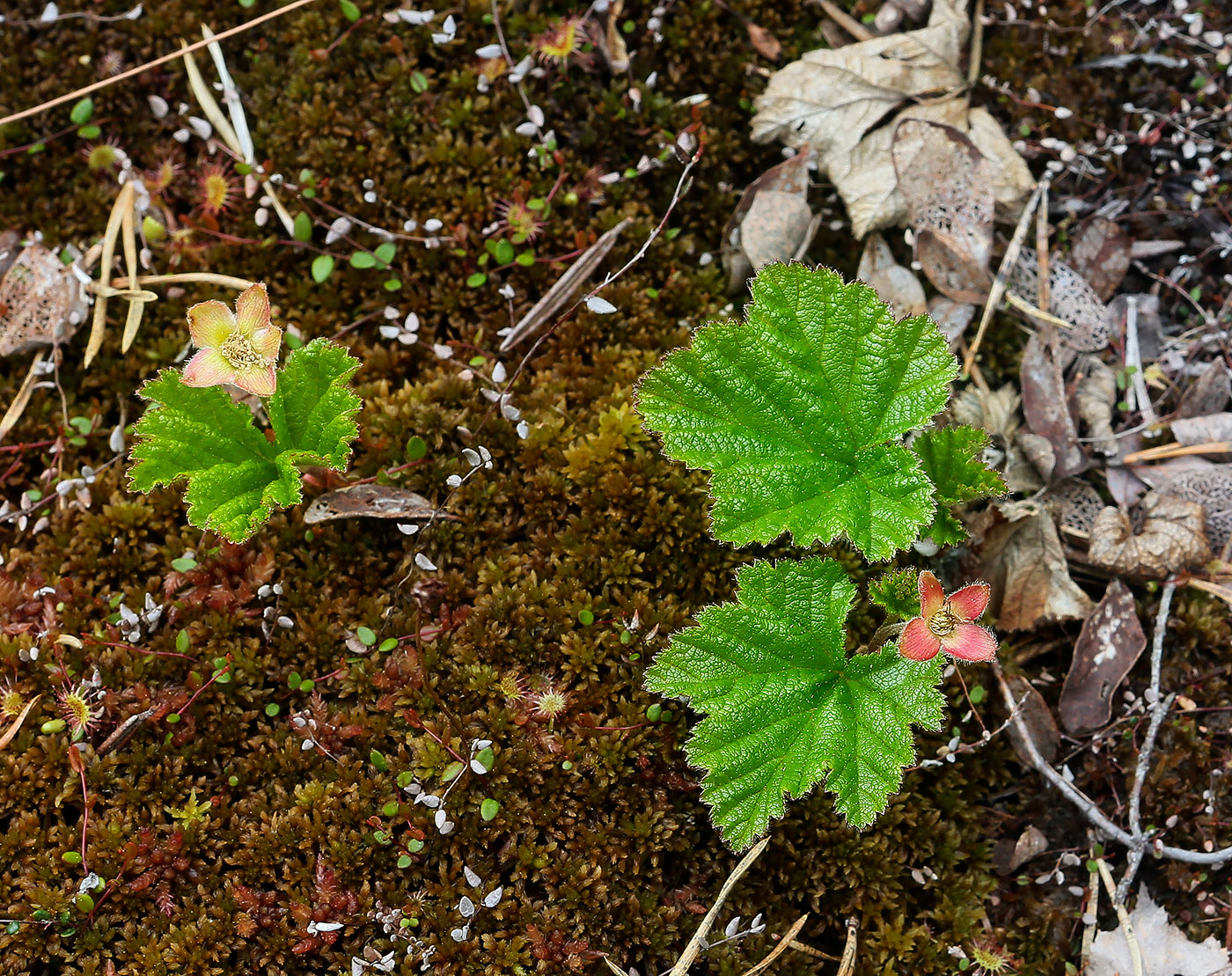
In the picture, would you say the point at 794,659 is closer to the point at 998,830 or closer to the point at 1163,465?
the point at 998,830

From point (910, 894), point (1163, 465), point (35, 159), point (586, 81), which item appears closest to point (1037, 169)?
point (1163, 465)

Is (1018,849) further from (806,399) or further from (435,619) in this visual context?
(435,619)

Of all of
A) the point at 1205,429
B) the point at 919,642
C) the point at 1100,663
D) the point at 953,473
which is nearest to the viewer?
the point at 919,642

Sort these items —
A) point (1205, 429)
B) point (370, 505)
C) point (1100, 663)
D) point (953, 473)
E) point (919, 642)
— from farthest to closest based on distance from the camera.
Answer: point (1205, 429) < point (1100, 663) < point (370, 505) < point (953, 473) < point (919, 642)

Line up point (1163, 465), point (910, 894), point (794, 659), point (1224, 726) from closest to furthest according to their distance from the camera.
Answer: point (794, 659) → point (910, 894) → point (1224, 726) → point (1163, 465)

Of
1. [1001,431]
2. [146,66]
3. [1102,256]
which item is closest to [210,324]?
[146,66]

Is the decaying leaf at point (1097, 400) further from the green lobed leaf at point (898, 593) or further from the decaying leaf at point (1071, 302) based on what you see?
the green lobed leaf at point (898, 593)

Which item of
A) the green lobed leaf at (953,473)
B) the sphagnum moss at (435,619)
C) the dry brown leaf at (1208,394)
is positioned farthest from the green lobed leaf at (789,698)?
the dry brown leaf at (1208,394)
